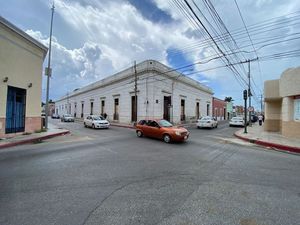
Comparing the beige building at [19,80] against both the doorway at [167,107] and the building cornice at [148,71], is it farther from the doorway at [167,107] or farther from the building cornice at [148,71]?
the doorway at [167,107]

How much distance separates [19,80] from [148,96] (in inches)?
547

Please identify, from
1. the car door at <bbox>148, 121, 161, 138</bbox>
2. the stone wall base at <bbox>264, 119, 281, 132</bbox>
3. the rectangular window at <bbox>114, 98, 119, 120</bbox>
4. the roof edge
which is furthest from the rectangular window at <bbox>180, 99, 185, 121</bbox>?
the roof edge

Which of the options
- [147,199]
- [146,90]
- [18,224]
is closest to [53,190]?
[18,224]

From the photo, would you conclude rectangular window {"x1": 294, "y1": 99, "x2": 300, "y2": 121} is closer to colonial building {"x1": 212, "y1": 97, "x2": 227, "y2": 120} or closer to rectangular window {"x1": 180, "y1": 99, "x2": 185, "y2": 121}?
rectangular window {"x1": 180, "y1": 99, "x2": 185, "y2": 121}

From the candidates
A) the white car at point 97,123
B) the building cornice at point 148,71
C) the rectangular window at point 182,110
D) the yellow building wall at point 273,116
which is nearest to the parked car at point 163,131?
the white car at point 97,123

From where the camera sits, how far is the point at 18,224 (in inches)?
110

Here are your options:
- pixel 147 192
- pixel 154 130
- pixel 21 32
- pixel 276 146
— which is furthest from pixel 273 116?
pixel 21 32

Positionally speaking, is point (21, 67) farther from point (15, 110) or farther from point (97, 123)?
point (97, 123)

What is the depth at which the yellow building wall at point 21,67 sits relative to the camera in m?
11.6

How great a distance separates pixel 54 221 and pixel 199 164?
192 inches

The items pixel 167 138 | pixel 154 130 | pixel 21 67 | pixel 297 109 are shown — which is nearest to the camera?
pixel 167 138

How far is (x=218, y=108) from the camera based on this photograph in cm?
4716

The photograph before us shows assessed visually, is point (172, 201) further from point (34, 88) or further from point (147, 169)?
point (34, 88)

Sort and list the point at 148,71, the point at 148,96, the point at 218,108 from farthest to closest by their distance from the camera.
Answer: the point at 218,108 < the point at 148,71 < the point at 148,96
